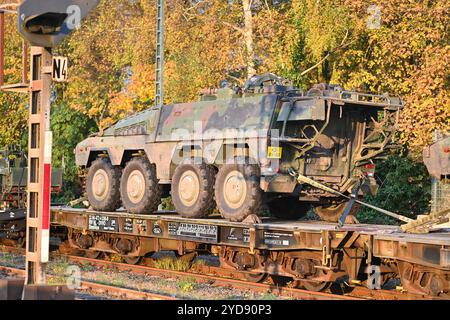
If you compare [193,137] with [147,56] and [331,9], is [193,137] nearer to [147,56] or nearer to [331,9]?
[331,9]

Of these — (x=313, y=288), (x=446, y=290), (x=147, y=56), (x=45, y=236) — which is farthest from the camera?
(x=147, y=56)

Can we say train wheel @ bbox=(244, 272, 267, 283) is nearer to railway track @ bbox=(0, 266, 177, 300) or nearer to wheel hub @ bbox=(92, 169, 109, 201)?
railway track @ bbox=(0, 266, 177, 300)

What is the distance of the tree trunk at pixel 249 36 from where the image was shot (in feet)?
82.0

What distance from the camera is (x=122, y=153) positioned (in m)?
18.1

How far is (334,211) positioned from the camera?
16.7m

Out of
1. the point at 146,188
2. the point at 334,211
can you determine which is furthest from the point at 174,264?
the point at 334,211

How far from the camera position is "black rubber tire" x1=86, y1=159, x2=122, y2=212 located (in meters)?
18.4

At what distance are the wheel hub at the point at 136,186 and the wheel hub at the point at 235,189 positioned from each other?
2620 mm

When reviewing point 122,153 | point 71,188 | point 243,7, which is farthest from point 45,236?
point 71,188

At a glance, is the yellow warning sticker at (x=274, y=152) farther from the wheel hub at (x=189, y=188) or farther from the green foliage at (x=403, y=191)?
the green foliage at (x=403, y=191)

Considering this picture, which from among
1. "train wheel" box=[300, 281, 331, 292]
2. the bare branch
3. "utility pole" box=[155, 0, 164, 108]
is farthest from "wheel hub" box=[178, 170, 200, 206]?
the bare branch

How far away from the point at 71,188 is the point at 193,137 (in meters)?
18.2

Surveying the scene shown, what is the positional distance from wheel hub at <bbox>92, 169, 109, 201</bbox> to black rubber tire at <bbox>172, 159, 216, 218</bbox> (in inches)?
98.1

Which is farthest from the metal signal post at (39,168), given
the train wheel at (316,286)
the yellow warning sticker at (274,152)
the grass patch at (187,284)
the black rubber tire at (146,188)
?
the black rubber tire at (146,188)
